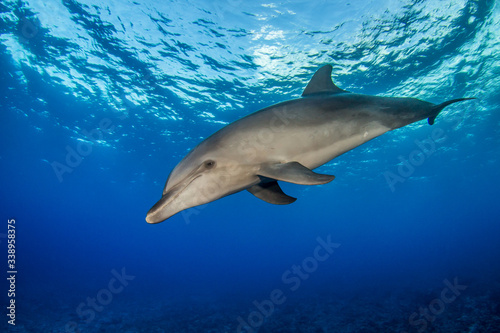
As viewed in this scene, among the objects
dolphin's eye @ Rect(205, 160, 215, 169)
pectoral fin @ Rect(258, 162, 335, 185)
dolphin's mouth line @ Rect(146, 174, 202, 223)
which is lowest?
pectoral fin @ Rect(258, 162, 335, 185)

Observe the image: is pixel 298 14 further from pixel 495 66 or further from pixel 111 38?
pixel 495 66

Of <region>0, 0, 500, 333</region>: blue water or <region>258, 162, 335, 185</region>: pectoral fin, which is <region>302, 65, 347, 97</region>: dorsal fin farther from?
<region>0, 0, 500, 333</region>: blue water

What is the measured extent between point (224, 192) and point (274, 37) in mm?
9723

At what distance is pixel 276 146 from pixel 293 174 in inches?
19.6

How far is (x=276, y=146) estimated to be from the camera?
9.82 feet

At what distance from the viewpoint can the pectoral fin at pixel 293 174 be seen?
99.3 inches

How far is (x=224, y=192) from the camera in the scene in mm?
2861

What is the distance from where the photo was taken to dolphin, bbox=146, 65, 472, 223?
261cm

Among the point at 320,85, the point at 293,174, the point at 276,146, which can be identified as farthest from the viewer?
the point at 320,85

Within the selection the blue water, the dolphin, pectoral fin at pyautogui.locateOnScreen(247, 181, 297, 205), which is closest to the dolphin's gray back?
the dolphin

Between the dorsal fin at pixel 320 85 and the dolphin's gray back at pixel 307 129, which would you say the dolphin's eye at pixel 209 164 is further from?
the dorsal fin at pixel 320 85

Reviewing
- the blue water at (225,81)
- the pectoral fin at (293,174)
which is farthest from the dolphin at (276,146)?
the blue water at (225,81)

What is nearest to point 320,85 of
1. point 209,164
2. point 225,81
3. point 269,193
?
point 269,193

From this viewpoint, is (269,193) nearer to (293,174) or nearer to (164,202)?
(293,174)
